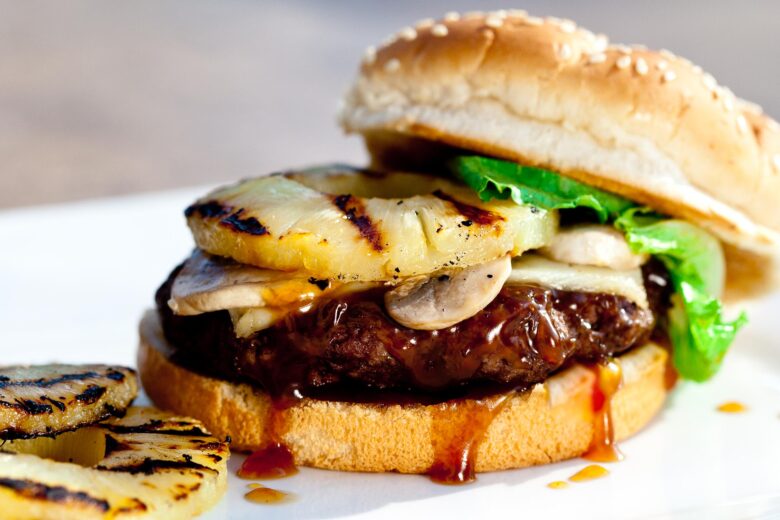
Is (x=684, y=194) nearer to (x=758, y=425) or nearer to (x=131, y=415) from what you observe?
(x=758, y=425)

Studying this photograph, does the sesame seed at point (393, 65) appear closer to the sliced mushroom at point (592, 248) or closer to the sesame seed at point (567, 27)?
the sesame seed at point (567, 27)

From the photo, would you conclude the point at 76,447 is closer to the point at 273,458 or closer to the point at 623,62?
the point at 273,458

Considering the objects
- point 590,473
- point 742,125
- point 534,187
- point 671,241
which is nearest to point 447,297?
point 534,187

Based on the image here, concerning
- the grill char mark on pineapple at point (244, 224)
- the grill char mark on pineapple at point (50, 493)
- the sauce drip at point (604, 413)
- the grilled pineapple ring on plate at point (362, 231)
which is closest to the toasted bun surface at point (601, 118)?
the grilled pineapple ring on plate at point (362, 231)

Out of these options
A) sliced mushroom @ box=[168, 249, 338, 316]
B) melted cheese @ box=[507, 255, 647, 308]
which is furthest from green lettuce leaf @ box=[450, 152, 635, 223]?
sliced mushroom @ box=[168, 249, 338, 316]

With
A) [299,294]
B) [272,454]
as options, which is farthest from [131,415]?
[299,294]

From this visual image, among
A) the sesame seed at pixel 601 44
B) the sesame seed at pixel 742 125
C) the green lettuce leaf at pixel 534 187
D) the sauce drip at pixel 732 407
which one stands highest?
the sesame seed at pixel 601 44
